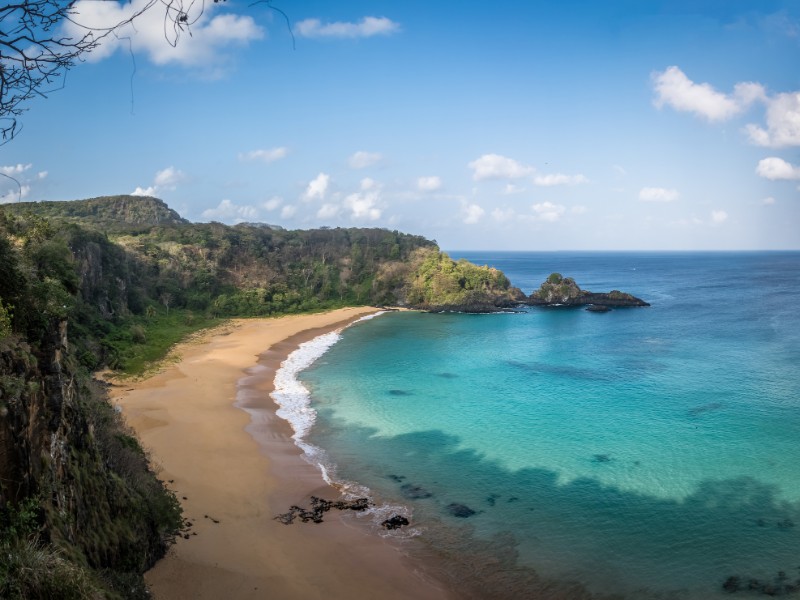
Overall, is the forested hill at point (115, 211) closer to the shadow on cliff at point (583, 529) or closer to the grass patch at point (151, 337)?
the grass patch at point (151, 337)

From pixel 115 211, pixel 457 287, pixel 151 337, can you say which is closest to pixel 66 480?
pixel 151 337

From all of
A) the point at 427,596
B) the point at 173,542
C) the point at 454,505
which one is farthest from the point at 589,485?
the point at 173,542

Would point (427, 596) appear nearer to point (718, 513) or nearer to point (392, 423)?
point (718, 513)

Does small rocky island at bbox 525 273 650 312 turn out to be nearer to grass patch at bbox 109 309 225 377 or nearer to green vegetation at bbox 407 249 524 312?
green vegetation at bbox 407 249 524 312

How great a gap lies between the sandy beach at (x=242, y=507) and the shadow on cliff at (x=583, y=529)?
6.53 feet

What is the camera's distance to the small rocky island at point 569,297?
7407 cm

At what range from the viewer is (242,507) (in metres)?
17.3

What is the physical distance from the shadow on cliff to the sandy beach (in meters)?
1.99

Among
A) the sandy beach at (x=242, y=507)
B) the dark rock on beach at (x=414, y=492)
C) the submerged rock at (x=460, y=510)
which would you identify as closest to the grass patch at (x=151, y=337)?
the sandy beach at (x=242, y=507)

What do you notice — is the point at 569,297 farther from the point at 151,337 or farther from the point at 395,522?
the point at 395,522

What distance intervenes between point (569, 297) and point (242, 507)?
2628 inches

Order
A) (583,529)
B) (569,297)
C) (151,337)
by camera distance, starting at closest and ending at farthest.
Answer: (583,529) < (151,337) < (569,297)

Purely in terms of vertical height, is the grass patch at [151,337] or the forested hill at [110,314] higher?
the forested hill at [110,314]

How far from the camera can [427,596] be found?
13.3 metres
